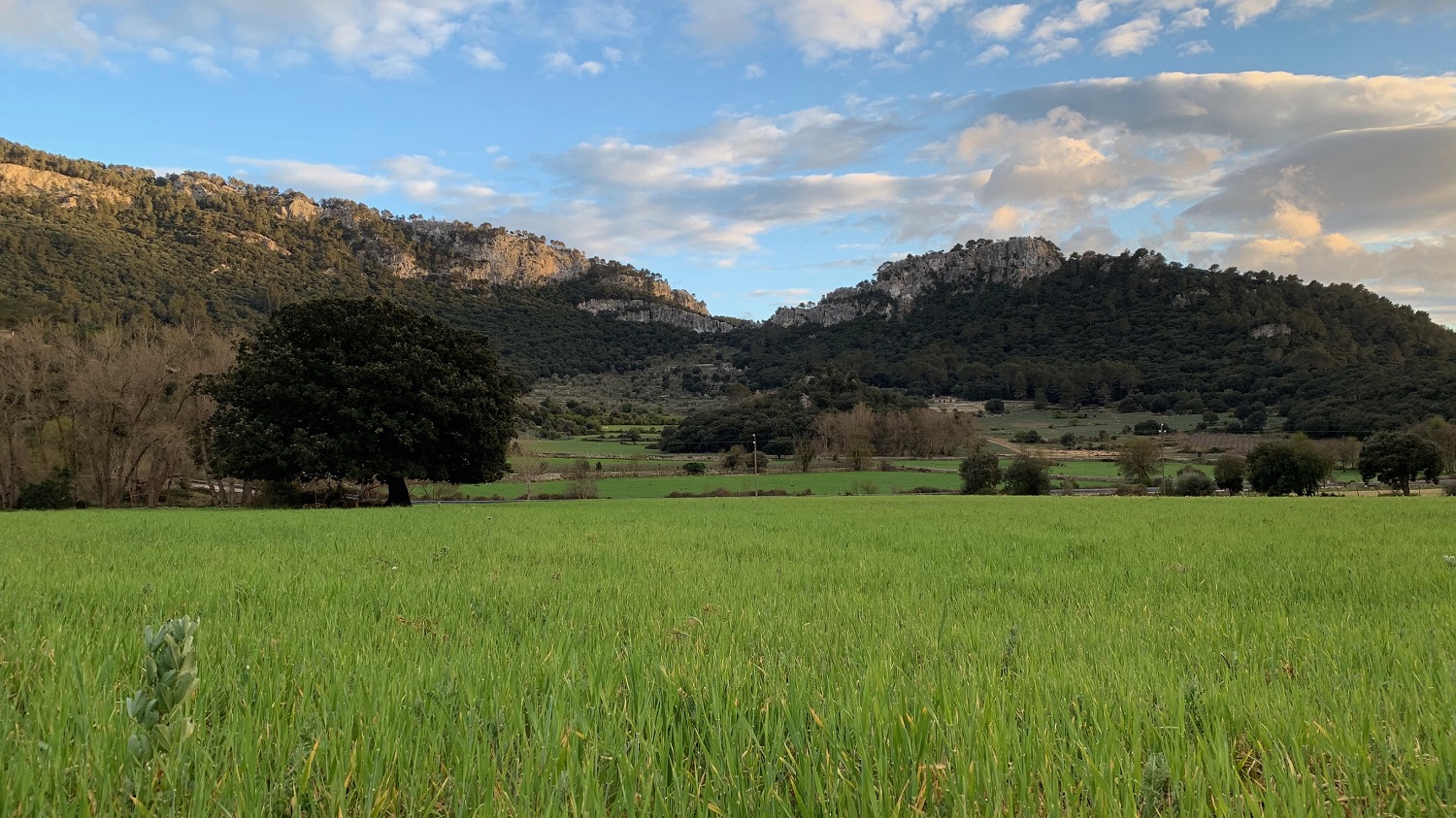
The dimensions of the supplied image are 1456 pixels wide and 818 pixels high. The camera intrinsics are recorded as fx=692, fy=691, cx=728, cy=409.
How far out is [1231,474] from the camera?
194ft

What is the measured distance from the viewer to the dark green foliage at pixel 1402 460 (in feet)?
168

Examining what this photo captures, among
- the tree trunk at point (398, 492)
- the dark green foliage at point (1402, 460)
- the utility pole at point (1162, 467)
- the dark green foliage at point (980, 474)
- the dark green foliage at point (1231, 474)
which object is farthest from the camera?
the dark green foliage at point (980, 474)

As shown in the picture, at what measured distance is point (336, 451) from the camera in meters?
28.1

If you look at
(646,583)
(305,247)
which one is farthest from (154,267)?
(646,583)

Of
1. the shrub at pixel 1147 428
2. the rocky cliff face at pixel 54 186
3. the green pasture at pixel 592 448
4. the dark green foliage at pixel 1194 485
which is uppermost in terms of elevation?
the rocky cliff face at pixel 54 186

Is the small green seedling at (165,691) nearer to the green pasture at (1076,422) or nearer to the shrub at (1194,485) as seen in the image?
the shrub at (1194,485)

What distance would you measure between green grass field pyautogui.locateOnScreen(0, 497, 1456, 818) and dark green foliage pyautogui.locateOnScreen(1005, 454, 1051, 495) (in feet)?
186

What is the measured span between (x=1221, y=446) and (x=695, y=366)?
8685cm

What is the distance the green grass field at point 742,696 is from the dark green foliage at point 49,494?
135ft

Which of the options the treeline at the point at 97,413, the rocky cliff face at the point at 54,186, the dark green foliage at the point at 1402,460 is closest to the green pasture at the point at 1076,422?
the dark green foliage at the point at 1402,460

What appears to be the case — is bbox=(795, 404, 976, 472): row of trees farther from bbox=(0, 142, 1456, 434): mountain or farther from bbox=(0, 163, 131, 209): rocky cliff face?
bbox=(0, 163, 131, 209): rocky cliff face

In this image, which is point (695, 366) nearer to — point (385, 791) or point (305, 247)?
point (305, 247)

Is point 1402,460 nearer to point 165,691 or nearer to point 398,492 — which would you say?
point 398,492

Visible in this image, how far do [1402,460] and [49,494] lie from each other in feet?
283
